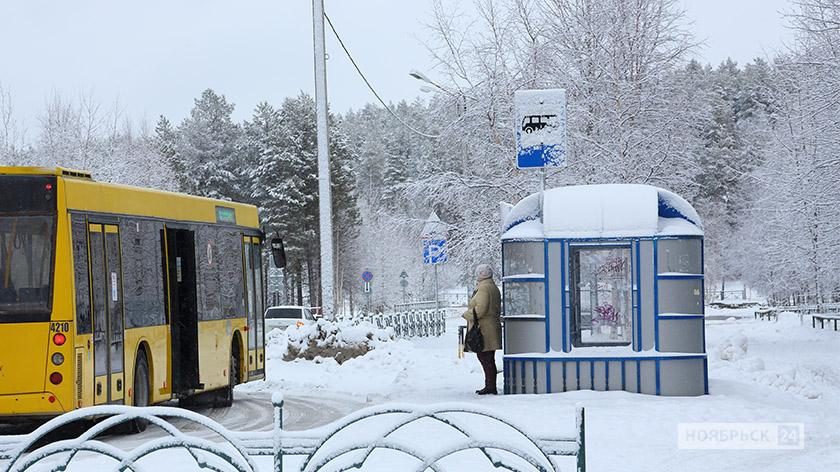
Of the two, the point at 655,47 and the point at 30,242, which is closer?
the point at 30,242

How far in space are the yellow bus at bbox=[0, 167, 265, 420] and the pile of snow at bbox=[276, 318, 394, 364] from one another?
9.98 meters

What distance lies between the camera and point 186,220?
18.0m

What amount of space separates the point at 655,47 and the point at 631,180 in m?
3.24

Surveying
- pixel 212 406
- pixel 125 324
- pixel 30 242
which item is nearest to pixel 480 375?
pixel 212 406

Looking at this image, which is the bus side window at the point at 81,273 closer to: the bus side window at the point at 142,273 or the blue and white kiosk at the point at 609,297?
the bus side window at the point at 142,273

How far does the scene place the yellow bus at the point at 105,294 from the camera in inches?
542

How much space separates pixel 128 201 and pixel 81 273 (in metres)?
1.88

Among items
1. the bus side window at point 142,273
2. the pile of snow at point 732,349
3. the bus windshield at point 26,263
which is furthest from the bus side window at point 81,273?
the pile of snow at point 732,349

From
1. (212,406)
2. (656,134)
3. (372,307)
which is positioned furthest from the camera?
(372,307)

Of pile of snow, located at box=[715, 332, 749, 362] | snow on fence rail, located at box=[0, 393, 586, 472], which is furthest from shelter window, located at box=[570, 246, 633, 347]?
snow on fence rail, located at box=[0, 393, 586, 472]

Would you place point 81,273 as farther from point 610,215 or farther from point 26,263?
point 610,215

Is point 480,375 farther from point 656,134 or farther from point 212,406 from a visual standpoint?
point 656,134

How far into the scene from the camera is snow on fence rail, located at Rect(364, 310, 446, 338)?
1736 inches

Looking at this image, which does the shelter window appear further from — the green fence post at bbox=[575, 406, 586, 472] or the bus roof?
the green fence post at bbox=[575, 406, 586, 472]
